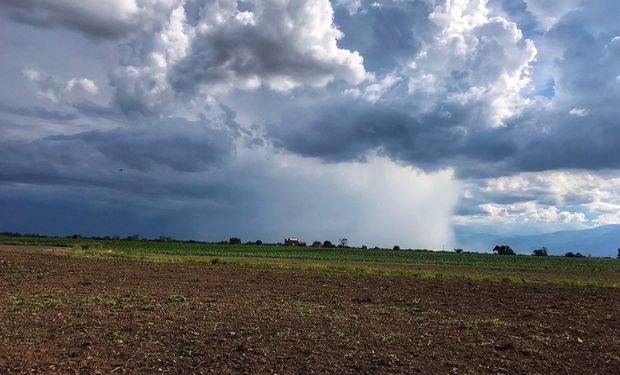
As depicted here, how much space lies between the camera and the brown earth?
32.6 ft

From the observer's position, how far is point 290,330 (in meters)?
12.5

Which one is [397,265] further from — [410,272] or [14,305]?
[14,305]

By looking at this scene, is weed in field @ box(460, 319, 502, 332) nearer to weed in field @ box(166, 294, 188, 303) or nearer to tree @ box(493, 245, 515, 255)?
weed in field @ box(166, 294, 188, 303)

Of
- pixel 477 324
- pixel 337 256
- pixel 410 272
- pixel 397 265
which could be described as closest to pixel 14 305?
pixel 477 324

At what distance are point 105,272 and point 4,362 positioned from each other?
1678 cm

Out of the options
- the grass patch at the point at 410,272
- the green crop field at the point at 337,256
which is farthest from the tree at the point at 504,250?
the grass patch at the point at 410,272

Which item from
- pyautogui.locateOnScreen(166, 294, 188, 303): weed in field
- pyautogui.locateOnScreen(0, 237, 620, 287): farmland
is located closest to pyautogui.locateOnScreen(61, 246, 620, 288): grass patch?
pyautogui.locateOnScreen(0, 237, 620, 287): farmland

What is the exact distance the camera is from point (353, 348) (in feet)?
36.3

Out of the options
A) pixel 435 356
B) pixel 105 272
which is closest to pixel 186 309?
pixel 435 356

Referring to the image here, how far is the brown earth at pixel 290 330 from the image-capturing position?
994 centimetres

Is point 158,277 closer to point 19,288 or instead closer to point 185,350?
point 19,288

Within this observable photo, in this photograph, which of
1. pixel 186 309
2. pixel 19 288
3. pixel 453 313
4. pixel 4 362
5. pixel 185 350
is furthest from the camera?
pixel 19 288

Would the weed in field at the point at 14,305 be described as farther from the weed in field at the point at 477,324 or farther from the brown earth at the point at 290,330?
the weed in field at the point at 477,324

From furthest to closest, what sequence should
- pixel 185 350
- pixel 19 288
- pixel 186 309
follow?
pixel 19 288, pixel 186 309, pixel 185 350
